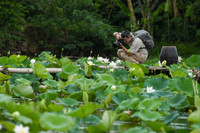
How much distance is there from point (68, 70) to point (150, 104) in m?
1.60

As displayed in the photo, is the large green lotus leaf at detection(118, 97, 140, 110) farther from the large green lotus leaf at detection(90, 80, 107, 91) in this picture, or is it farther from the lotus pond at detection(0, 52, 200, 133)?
the large green lotus leaf at detection(90, 80, 107, 91)

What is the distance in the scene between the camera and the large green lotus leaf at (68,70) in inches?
140

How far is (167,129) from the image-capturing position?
5.65 ft

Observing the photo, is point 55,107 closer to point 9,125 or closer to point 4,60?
point 9,125

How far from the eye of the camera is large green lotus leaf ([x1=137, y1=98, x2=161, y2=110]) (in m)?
2.11

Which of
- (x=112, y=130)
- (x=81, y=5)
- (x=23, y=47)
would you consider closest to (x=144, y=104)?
(x=112, y=130)

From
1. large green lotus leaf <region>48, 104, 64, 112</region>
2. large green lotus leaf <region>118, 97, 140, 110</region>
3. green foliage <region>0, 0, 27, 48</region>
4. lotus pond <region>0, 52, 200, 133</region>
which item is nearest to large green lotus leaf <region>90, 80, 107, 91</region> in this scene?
lotus pond <region>0, 52, 200, 133</region>

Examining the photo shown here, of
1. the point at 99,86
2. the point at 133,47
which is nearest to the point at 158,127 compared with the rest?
the point at 99,86

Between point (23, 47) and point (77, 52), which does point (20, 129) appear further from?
point (77, 52)

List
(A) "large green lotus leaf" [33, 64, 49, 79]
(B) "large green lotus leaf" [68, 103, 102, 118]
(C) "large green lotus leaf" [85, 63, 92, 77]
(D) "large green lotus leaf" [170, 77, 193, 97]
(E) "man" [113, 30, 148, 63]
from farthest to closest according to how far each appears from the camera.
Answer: (E) "man" [113, 30, 148, 63]
(C) "large green lotus leaf" [85, 63, 92, 77]
(A) "large green lotus leaf" [33, 64, 49, 79]
(D) "large green lotus leaf" [170, 77, 193, 97]
(B) "large green lotus leaf" [68, 103, 102, 118]

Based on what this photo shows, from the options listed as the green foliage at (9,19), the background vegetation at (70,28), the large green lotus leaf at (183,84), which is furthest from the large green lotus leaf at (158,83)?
the background vegetation at (70,28)

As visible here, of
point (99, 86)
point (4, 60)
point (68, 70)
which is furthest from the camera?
point (4, 60)

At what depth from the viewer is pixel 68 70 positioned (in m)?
3.59

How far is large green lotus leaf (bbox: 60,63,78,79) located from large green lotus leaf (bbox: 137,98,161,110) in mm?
1527
